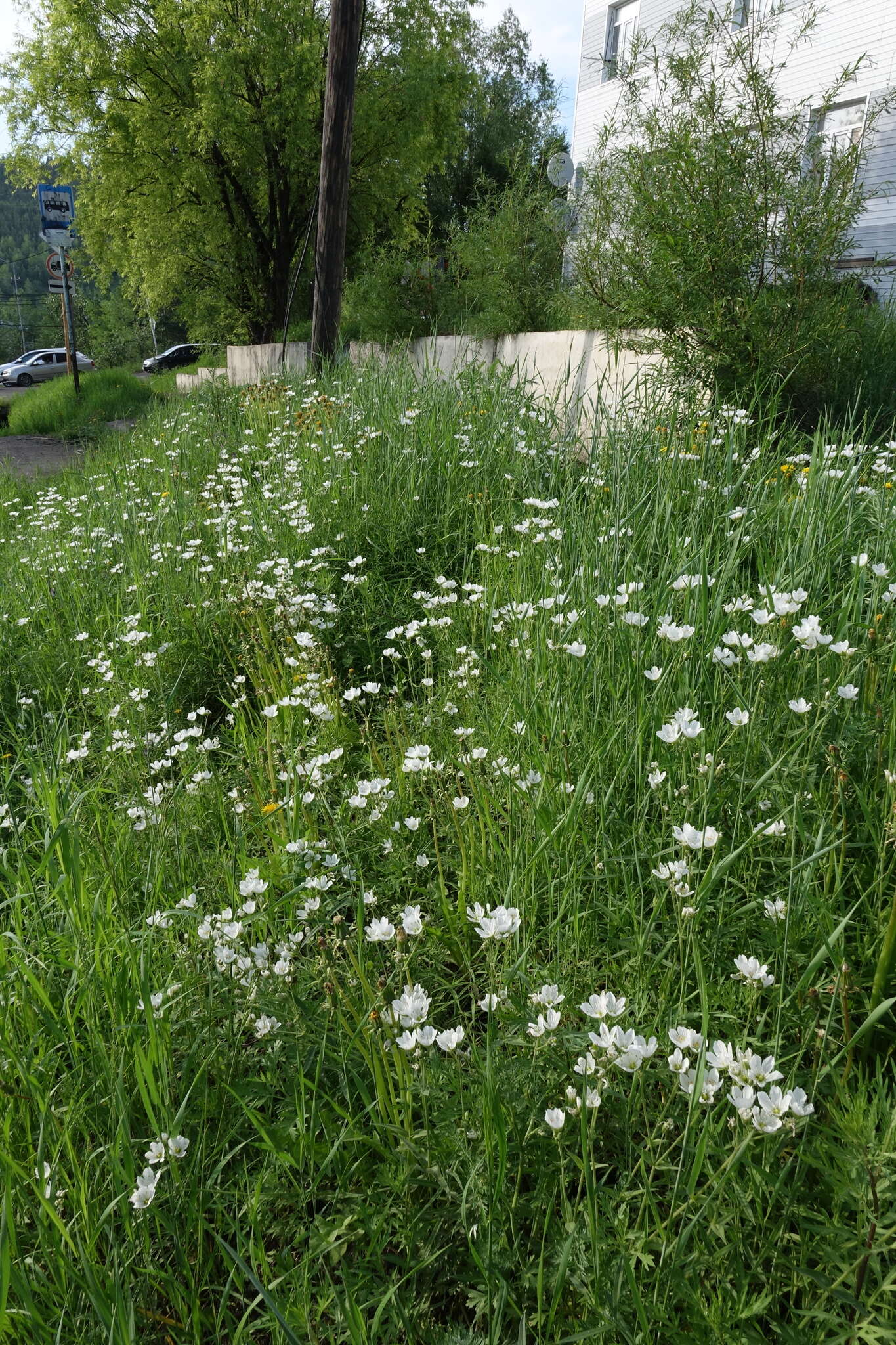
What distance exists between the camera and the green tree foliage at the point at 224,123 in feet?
59.5

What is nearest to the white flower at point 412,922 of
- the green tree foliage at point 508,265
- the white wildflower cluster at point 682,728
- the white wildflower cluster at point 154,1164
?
the white wildflower cluster at point 154,1164

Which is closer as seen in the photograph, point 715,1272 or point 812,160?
point 715,1272

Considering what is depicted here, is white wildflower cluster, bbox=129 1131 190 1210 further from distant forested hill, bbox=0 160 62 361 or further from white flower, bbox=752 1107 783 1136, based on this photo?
distant forested hill, bbox=0 160 62 361

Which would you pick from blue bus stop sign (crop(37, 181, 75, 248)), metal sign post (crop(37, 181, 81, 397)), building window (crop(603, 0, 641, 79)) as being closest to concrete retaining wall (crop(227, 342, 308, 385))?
metal sign post (crop(37, 181, 81, 397))

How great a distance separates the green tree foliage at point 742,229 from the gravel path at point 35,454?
7754mm

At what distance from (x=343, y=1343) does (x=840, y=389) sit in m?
5.73

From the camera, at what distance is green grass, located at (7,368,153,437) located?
15.2m

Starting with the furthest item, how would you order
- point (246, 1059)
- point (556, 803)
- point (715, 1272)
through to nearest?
point (556, 803) → point (246, 1059) → point (715, 1272)

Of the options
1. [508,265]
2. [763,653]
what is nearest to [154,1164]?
[763,653]

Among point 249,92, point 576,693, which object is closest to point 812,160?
point 576,693

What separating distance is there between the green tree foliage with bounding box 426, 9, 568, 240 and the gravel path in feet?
54.7

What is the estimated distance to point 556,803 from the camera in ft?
6.94

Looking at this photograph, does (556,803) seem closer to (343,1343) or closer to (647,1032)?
(647,1032)

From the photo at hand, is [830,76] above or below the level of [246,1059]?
above
